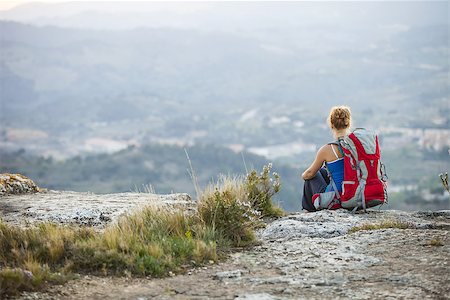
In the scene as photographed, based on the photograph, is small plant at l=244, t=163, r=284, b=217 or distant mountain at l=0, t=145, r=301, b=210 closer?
small plant at l=244, t=163, r=284, b=217

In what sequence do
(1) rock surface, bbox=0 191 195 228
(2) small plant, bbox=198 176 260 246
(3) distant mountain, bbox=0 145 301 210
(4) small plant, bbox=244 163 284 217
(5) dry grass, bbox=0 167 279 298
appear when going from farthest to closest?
(3) distant mountain, bbox=0 145 301 210 → (4) small plant, bbox=244 163 284 217 → (1) rock surface, bbox=0 191 195 228 → (2) small plant, bbox=198 176 260 246 → (5) dry grass, bbox=0 167 279 298

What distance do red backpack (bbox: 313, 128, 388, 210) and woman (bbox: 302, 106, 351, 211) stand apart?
0.11 m

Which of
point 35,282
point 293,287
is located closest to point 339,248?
point 293,287

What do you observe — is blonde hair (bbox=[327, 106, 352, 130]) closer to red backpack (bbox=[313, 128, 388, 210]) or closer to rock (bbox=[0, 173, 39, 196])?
red backpack (bbox=[313, 128, 388, 210])

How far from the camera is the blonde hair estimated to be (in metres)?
7.58

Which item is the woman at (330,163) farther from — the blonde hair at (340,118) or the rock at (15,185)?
the rock at (15,185)

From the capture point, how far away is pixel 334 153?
7.50 meters

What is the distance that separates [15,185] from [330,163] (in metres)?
4.43

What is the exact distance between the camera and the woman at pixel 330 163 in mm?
7500

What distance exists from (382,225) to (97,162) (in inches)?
5119

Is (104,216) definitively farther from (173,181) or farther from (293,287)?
(173,181)

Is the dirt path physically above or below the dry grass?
below

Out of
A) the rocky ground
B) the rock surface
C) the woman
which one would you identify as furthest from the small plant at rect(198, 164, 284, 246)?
the rock surface

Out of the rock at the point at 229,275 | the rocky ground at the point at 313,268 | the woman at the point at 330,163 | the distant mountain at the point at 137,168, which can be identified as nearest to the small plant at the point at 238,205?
the rocky ground at the point at 313,268
